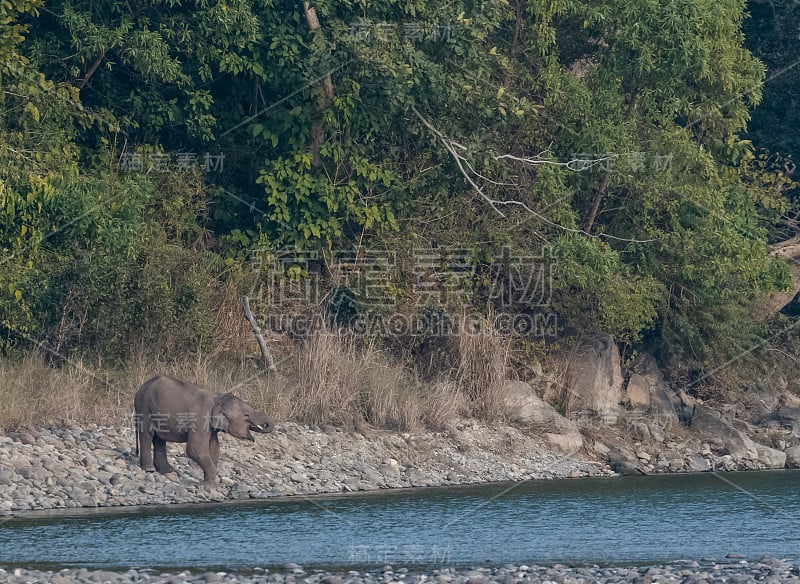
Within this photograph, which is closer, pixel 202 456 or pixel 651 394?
pixel 202 456

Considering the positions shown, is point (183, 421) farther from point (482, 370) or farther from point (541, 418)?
point (541, 418)

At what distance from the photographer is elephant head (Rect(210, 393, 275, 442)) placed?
1159 centimetres

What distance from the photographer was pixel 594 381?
17219 mm

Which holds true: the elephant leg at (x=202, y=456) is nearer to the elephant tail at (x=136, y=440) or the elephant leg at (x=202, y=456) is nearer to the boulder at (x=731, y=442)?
the elephant tail at (x=136, y=440)

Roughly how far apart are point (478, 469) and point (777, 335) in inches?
302

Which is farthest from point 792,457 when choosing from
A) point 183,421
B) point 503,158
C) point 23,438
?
point 23,438

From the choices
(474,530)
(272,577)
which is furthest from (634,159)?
(272,577)

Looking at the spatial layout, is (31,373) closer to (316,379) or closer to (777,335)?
(316,379)

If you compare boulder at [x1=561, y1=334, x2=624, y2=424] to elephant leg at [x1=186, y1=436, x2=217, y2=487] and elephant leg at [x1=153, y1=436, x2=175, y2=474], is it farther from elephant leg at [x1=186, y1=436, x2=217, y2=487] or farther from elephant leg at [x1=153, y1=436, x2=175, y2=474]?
elephant leg at [x1=153, y1=436, x2=175, y2=474]

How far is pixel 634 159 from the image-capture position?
1672cm

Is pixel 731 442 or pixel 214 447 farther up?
pixel 214 447

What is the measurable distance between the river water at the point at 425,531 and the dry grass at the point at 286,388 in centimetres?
186

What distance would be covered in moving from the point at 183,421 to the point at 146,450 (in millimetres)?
474

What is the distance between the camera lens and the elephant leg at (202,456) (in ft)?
37.3
